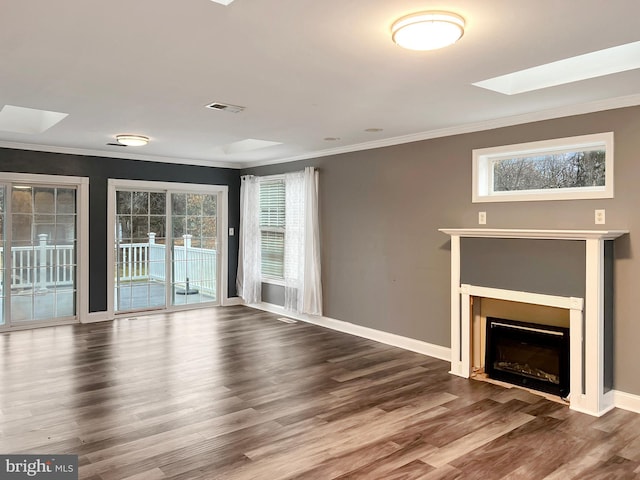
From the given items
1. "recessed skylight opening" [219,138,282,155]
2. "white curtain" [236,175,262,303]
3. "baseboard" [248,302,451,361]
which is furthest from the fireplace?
"white curtain" [236,175,262,303]

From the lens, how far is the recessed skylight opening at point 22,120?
5.25 meters

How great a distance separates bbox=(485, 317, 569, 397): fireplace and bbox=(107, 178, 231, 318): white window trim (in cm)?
479

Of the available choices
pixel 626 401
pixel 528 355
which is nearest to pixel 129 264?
pixel 528 355

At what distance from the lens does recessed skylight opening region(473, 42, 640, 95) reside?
10.1 feet

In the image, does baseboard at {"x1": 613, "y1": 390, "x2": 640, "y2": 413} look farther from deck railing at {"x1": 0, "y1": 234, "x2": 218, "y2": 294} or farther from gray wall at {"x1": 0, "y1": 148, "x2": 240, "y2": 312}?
gray wall at {"x1": 0, "y1": 148, "x2": 240, "y2": 312}

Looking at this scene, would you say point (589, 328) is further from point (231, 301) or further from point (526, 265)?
point (231, 301)

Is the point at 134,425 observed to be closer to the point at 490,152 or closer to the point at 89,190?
the point at 490,152

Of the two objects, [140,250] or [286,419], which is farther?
[140,250]

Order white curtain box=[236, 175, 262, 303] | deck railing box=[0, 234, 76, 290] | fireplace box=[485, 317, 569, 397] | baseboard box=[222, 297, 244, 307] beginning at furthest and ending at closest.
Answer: baseboard box=[222, 297, 244, 307]
white curtain box=[236, 175, 262, 303]
deck railing box=[0, 234, 76, 290]
fireplace box=[485, 317, 569, 397]

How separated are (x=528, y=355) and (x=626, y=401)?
78 centimetres

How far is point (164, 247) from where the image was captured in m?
7.39

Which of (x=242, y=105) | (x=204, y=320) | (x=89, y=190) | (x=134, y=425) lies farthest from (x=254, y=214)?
(x=134, y=425)

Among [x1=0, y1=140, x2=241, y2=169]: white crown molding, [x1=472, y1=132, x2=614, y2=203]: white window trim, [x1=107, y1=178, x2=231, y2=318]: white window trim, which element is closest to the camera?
[x1=472, y1=132, x2=614, y2=203]: white window trim

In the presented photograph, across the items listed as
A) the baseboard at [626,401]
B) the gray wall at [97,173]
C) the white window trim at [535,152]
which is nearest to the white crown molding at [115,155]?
the gray wall at [97,173]
